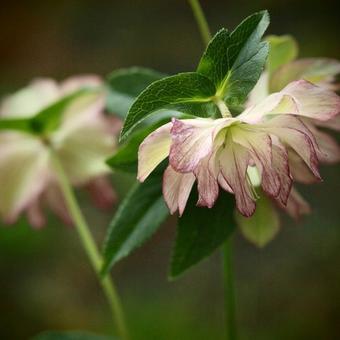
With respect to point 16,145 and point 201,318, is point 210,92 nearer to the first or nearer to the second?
point 16,145

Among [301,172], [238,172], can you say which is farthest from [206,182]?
[301,172]

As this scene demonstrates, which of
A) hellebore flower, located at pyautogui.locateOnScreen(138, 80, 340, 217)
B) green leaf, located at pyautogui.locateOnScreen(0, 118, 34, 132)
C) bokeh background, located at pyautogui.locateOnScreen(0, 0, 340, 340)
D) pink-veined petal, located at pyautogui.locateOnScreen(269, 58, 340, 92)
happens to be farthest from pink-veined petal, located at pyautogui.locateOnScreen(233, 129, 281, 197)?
bokeh background, located at pyautogui.locateOnScreen(0, 0, 340, 340)

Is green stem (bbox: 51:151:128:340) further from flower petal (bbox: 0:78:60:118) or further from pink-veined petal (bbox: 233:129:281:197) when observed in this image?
pink-veined petal (bbox: 233:129:281:197)

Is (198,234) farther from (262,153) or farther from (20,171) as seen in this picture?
(20,171)

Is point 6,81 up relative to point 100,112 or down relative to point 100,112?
down

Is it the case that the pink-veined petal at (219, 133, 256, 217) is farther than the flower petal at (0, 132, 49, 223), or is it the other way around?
the flower petal at (0, 132, 49, 223)

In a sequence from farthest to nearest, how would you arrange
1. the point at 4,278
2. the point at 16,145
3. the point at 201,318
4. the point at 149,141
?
the point at 4,278 → the point at 201,318 → the point at 16,145 → the point at 149,141

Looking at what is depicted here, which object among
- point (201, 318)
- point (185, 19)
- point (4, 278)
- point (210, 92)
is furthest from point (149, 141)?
point (185, 19)

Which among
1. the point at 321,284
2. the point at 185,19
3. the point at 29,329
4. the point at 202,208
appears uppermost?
the point at 202,208

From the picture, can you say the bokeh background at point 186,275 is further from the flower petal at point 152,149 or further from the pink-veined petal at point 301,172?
the flower petal at point 152,149
